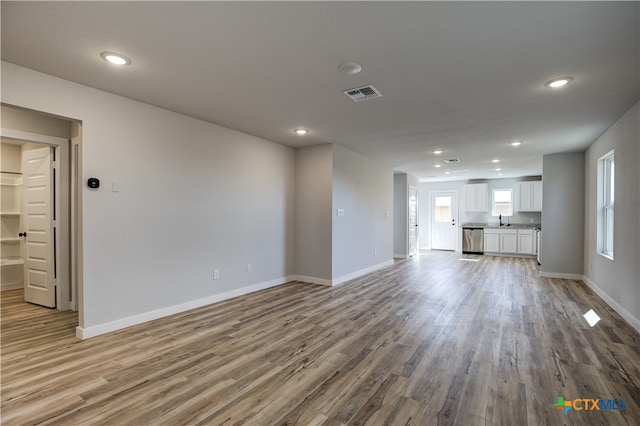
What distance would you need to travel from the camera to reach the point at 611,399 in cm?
205

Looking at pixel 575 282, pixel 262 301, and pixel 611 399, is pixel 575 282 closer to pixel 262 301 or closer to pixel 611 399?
pixel 611 399

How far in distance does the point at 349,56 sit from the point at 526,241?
9.45 meters

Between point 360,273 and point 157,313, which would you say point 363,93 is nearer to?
point 157,313

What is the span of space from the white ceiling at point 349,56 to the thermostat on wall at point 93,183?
0.95m

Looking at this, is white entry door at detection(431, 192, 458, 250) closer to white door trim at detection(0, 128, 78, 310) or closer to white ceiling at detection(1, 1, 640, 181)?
white ceiling at detection(1, 1, 640, 181)

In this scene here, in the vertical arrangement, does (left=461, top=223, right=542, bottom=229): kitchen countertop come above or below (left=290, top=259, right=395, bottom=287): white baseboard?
above

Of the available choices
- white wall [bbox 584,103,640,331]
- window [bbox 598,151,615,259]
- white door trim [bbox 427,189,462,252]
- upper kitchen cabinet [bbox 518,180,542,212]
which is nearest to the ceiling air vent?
white wall [bbox 584,103,640,331]

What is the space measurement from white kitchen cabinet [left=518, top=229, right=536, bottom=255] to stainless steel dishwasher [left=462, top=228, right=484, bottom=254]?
41.2 inches

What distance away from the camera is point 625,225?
3.68 metres

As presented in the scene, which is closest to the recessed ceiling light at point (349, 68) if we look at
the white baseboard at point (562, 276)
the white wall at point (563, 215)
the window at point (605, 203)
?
the window at point (605, 203)

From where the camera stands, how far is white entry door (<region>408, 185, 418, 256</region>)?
30.2ft

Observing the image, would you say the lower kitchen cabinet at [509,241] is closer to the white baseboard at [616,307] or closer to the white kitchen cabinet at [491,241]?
the white kitchen cabinet at [491,241]

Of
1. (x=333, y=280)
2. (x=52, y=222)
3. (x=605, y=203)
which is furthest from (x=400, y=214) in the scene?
(x=52, y=222)

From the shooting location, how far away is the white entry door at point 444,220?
36.1 feet
